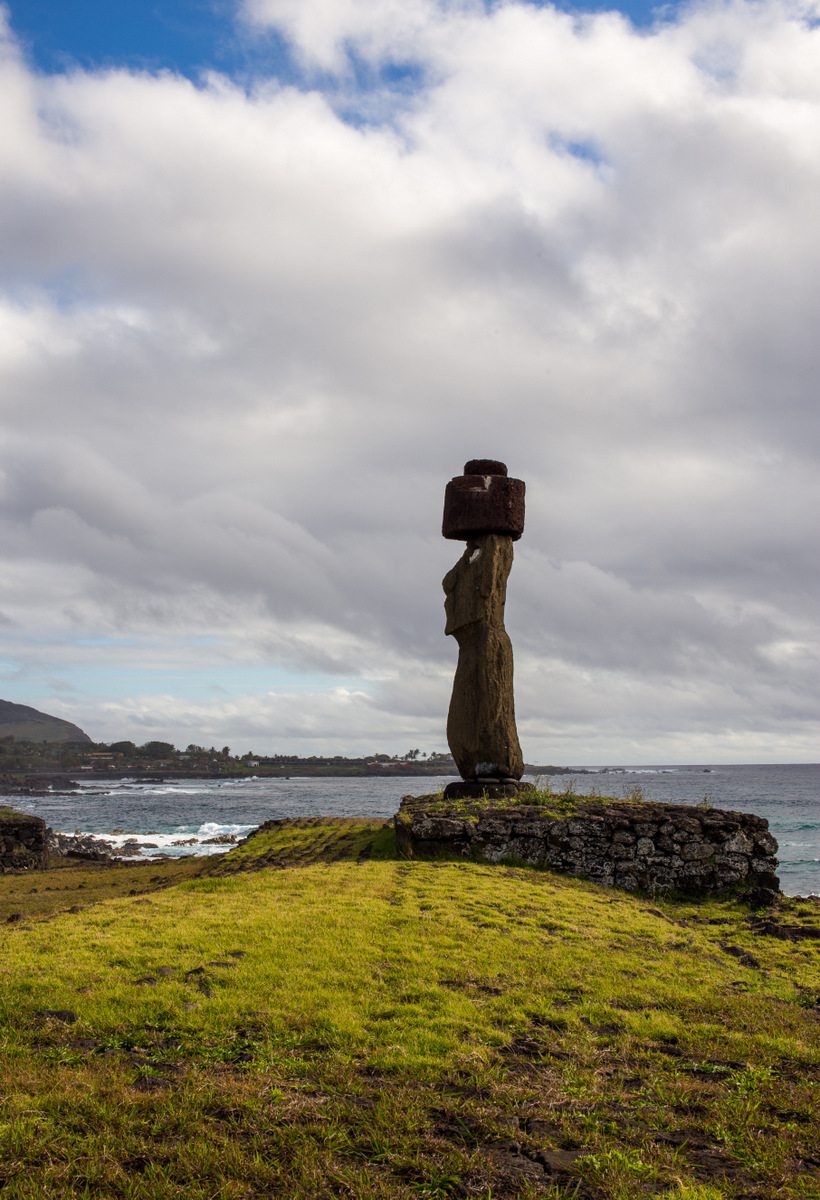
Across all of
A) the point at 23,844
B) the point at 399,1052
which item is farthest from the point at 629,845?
the point at 23,844

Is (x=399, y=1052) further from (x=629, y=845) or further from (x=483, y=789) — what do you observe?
(x=483, y=789)

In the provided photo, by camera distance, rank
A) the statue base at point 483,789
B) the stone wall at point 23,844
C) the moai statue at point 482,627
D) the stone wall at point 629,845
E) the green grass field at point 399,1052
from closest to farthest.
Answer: the green grass field at point 399,1052 < the stone wall at point 629,845 < the statue base at point 483,789 < the moai statue at point 482,627 < the stone wall at point 23,844

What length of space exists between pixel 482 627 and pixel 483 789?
3659 mm

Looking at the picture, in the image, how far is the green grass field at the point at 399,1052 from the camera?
13.2 ft

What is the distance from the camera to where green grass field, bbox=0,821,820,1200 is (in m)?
4.02

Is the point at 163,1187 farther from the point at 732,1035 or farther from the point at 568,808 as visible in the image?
the point at 568,808

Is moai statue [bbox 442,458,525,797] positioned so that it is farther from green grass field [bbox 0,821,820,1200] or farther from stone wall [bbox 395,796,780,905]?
green grass field [bbox 0,821,820,1200]

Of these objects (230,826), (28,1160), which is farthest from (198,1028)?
(230,826)

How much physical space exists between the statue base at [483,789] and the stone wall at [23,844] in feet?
41.1

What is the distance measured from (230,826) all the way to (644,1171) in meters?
51.6

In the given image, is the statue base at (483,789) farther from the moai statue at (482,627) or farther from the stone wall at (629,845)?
the stone wall at (629,845)

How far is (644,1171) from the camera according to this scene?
405cm

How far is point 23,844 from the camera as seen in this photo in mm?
22391

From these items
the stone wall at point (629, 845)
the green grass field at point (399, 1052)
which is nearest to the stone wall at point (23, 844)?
the green grass field at point (399, 1052)
